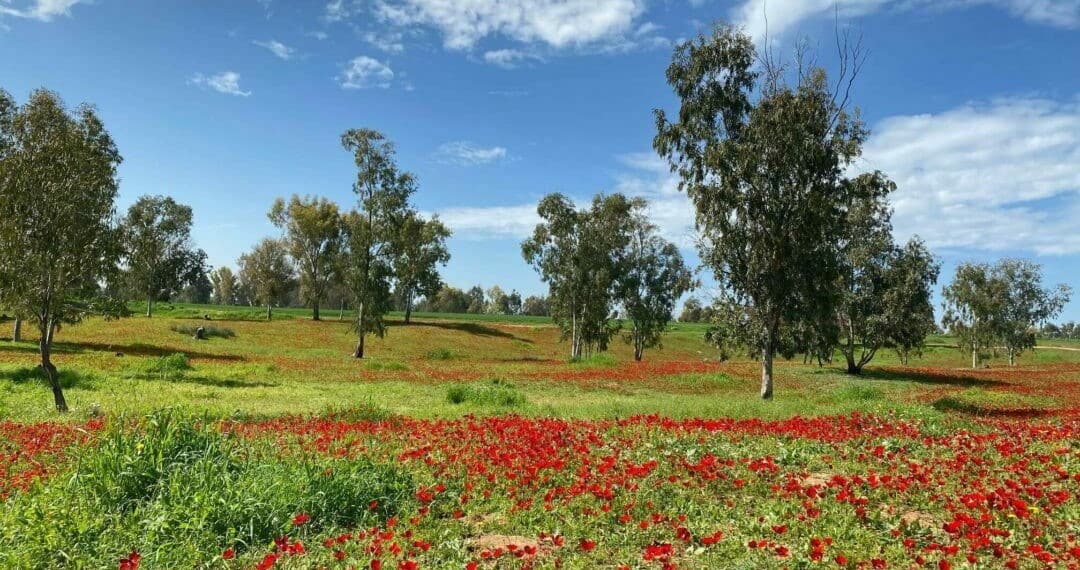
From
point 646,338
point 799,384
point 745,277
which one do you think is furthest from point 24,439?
point 646,338

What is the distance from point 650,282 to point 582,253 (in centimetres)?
1046

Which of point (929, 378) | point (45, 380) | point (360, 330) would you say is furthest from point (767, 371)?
point (360, 330)

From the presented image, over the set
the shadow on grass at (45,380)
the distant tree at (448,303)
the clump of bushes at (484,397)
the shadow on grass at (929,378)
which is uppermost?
the distant tree at (448,303)

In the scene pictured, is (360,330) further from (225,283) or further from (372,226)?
(225,283)

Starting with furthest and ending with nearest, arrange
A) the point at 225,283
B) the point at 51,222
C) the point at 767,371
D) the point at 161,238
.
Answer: the point at 225,283
the point at 161,238
the point at 767,371
the point at 51,222

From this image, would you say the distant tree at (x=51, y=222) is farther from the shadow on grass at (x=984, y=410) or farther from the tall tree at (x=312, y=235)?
the tall tree at (x=312, y=235)

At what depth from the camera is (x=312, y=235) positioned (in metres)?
82.8

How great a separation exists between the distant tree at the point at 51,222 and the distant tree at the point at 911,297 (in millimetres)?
45133

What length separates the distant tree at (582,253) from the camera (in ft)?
184

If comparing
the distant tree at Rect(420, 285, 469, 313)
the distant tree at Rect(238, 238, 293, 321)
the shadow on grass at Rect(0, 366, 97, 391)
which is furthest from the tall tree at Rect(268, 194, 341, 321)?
the distant tree at Rect(420, 285, 469, 313)

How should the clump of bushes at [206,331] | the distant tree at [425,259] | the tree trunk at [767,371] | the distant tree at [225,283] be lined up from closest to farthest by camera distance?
the tree trunk at [767,371] → the clump of bushes at [206,331] → the distant tree at [425,259] → the distant tree at [225,283]

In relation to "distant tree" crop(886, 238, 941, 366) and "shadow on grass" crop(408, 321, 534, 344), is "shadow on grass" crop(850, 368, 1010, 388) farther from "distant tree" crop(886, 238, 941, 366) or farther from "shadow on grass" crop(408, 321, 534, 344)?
"shadow on grass" crop(408, 321, 534, 344)

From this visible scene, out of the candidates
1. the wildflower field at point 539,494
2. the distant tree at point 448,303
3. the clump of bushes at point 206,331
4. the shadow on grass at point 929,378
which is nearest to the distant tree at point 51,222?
the wildflower field at point 539,494

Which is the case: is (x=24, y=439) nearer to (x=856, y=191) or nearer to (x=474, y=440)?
(x=474, y=440)
